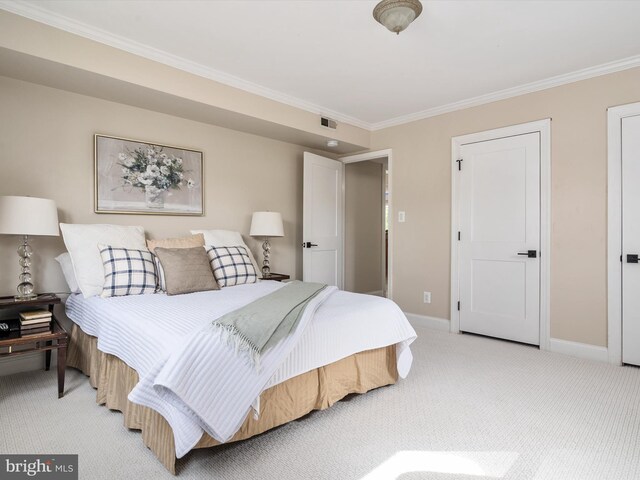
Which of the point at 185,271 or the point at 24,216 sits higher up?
the point at 24,216

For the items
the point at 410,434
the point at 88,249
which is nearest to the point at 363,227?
the point at 88,249

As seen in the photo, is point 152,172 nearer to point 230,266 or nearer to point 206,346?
point 230,266

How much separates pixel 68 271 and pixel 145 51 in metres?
1.75

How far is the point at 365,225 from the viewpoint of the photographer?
5.79m

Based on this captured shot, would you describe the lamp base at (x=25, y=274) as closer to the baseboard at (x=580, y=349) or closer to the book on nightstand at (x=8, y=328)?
the book on nightstand at (x=8, y=328)

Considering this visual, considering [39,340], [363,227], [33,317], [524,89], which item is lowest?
[39,340]

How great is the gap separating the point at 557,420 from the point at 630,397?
0.76 meters

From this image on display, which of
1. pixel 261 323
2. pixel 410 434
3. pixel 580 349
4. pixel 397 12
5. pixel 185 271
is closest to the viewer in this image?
pixel 261 323

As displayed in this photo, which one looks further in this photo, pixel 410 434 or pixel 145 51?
pixel 145 51

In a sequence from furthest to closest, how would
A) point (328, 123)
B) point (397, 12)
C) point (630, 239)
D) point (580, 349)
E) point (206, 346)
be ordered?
point (328, 123)
point (580, 349)
point (630, 239)
point (397, 12)
point (206, 346)

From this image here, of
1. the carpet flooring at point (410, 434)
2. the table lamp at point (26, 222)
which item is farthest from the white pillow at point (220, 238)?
the carpet flooring at point (410, 434)

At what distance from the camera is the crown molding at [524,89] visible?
304 cm

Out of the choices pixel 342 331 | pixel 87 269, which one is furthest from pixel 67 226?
pixel 342 331

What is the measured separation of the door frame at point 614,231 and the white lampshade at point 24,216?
4265 millimetres
